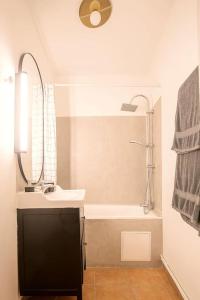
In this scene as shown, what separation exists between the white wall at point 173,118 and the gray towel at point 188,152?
0.21 metres

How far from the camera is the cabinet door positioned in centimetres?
185

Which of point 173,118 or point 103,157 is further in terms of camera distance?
point 103,157

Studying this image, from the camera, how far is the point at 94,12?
2.26 meters

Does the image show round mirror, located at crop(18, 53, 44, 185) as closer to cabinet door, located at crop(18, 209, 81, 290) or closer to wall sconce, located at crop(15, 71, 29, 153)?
wall sconce, located at crop(15, 71, 29, 153)

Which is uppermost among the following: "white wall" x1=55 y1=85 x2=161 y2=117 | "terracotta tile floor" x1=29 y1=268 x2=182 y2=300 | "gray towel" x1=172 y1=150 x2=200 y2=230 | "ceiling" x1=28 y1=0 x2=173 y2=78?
"ceiling" x1=28 y1=0 x2=173 y2=78

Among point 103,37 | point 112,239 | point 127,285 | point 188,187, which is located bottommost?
point 127,285

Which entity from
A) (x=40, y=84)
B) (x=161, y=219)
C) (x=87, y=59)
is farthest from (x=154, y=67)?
(x=161, y=219)

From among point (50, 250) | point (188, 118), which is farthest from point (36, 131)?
point (188, 118)

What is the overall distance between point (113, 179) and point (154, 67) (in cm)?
154

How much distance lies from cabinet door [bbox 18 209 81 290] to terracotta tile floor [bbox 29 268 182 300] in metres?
0.37

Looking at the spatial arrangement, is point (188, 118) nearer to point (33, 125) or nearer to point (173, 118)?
point (173, 118)

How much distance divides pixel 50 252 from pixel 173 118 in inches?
57.6

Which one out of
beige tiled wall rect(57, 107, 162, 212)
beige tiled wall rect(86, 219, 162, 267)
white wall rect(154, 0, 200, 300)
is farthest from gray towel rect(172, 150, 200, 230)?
beige tiled wall rect(57, 107, 162, 212)

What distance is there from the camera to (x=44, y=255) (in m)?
1.86
